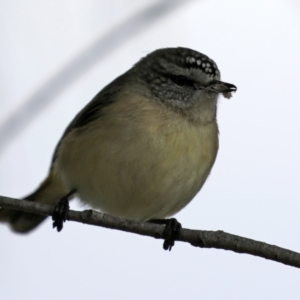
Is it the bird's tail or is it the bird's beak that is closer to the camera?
the bird's beak

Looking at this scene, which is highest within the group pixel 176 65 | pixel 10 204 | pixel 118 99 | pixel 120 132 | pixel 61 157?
pixel 176 65

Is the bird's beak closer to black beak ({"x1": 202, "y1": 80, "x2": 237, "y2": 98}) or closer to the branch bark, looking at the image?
black beak ({"x1": 202, "y1": 80, "x2": 237, "y2": 98})

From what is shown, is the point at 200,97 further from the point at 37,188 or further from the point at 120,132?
the point at 37,188

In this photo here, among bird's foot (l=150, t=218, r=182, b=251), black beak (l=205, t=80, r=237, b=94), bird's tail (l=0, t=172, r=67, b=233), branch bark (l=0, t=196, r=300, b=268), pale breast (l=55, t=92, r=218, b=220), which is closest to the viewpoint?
branch bark (l=0, t=196, r=300, b=268)

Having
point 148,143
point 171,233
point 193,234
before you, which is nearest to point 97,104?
point 148,143

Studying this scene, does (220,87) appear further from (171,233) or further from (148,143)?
(171,233)

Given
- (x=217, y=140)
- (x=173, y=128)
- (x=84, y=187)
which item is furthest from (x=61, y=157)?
(x=217, y=140)

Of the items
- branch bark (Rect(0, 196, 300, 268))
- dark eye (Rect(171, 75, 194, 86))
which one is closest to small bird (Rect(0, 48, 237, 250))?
dark eye (Rect(171, 75, 194, 86))

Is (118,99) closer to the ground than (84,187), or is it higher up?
higher up
